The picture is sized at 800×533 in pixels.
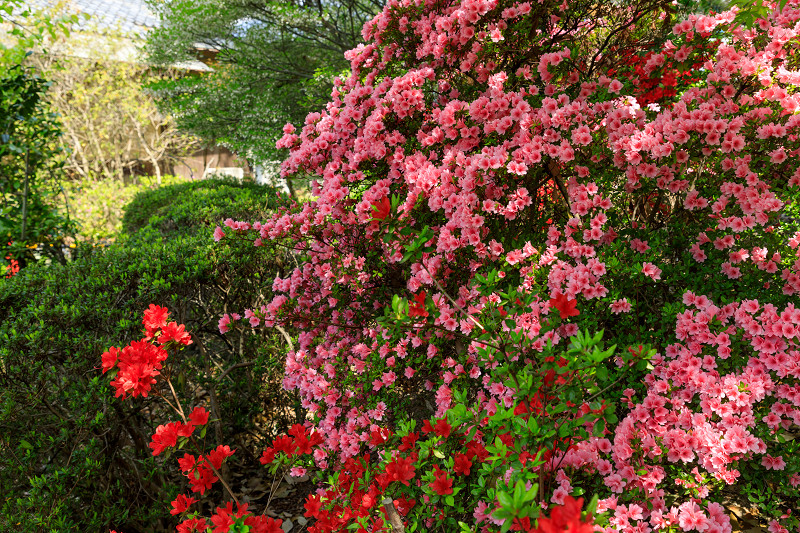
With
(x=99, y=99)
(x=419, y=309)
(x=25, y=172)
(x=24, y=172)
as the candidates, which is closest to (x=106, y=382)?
(x=419, y=309)

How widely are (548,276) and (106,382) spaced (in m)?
2.50

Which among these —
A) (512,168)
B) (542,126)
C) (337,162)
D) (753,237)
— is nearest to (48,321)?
(337,162)

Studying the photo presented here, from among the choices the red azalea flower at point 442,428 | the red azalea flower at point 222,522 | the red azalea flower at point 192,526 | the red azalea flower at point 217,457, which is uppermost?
the red azalea flower at point 442,428

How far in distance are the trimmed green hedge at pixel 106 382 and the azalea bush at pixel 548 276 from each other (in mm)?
415

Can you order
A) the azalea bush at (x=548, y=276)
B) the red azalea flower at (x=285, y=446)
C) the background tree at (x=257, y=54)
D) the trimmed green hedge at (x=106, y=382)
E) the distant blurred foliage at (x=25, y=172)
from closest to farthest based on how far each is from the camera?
the azalea bush at (x=548, y=276) → the red azalea flower at (x=285, y=446) → the trimmed green hedge at (x=106, y=382) → the distant blurred foliage at (x=25, y=172) → the background tree at (x=257, y=54)

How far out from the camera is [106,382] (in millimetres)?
2701

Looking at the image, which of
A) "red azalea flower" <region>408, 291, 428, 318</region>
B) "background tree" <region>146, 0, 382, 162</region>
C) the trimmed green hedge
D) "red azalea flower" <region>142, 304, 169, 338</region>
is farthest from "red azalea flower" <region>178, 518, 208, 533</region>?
"background tree" <region>146, 0, 382, 162</region>

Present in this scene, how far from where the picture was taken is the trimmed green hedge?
2.56 metres

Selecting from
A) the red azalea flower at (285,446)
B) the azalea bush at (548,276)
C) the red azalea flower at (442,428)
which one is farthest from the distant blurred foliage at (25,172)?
the red azalea flower at (442,428)

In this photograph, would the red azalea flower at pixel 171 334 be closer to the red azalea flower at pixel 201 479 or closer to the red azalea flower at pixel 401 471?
the red azalea flower at pixel 201 479

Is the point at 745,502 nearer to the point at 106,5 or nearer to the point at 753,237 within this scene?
the point at 753,237

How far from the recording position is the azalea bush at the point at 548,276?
1860mm

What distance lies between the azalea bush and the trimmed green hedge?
0.41 m

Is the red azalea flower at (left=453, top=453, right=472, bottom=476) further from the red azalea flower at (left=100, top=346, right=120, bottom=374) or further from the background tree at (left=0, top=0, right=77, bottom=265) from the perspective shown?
the background tree at (left=0, top=0, right=77, bottom=265)
